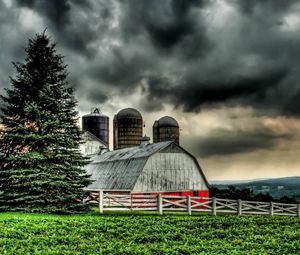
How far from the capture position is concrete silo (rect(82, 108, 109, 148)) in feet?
236

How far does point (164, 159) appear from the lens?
4081 cm

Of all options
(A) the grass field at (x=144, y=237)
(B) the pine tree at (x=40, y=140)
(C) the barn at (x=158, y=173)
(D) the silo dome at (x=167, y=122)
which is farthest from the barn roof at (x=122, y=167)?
(D) the silo dome at (x=167, y=122)

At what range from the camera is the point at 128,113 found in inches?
2712

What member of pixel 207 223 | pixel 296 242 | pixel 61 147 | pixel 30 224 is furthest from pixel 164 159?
pixel 296 242

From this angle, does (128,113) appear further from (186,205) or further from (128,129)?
(186,205)

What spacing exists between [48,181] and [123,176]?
50.0 ft

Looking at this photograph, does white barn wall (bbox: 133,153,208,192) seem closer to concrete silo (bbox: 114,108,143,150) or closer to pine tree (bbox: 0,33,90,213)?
pine tree (bbox: 0,33,90,213)

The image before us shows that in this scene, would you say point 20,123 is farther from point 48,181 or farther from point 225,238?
point 225,238

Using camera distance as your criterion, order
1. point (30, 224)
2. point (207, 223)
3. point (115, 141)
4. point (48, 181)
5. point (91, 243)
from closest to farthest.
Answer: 1. point (91, 243)
2. point (30, 224)
3. point (207, 223)
4. point (48, 181)
5. point (115, 141)

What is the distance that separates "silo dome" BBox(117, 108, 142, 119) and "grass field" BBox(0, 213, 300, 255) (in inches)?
1829

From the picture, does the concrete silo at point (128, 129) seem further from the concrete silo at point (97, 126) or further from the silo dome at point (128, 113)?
the concrete silo at point (97, 126)

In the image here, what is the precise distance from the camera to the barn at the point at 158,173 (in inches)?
1531

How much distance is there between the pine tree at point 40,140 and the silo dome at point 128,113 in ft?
129

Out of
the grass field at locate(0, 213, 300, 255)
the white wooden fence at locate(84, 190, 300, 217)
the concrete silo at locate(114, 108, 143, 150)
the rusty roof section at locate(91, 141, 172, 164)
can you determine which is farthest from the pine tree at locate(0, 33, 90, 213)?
the concrete silo at locate(114, 108, 143, 150)
